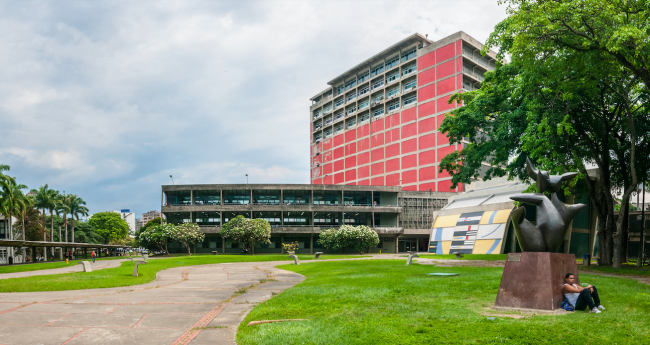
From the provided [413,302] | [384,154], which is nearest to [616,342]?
[413,302]

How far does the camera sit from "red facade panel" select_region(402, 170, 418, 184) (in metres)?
84.2

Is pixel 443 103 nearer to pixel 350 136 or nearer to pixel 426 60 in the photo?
pixel 426 60

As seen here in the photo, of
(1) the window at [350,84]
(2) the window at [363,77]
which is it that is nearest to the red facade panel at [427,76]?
(2) the window at [363,77]

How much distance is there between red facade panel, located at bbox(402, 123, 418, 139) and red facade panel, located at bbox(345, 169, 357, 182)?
59.5 ft

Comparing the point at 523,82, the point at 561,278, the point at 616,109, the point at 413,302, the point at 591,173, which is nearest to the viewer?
the point at 561,278

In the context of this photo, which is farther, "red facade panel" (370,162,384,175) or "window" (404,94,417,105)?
"red facade panel" (370,162,384,175)

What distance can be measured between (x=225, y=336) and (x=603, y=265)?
26.9m

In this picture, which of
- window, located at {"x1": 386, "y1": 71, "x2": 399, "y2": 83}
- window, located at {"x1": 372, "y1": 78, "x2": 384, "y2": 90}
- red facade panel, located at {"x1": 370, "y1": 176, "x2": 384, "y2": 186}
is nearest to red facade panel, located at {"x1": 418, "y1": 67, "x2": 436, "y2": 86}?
window, located at {"x1": 386, "y1": 71, "x2": 399, "y2": 83}

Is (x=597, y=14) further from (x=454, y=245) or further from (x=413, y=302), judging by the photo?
(x=454, y=245)

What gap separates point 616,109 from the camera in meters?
26.0

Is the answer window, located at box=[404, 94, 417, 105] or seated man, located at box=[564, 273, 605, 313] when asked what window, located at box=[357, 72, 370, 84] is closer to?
window, located at box=[404, 94, 417, 105]

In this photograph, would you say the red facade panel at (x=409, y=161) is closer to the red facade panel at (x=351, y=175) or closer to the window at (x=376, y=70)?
the red facade panel at (x=351, y=175)

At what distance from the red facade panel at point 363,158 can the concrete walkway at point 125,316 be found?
82056 millimetres

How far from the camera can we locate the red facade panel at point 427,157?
80.4 meters
